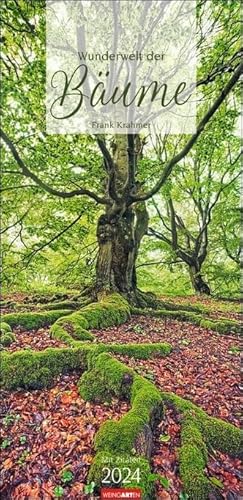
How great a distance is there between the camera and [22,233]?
6.59 m

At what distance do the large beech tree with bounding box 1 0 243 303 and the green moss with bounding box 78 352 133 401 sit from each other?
252 centimetres

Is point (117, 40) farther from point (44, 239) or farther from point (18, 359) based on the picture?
point (18, 359)

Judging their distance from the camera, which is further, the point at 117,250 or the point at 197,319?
the point at 117,250

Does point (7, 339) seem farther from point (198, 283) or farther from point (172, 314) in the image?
point (198, 283)

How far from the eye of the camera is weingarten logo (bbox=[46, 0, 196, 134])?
461 centimetres

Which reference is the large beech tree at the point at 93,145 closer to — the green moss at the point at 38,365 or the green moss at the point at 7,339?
the green moss at the point at 7,339

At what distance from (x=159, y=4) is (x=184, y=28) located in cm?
53

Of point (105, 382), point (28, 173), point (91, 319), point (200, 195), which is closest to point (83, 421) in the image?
point (105, 382)

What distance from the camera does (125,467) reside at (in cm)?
225

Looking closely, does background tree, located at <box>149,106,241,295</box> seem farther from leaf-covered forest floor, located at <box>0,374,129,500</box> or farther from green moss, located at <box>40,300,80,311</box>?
leaf-covered forest floor, located at <box>0,374,129,500</box>

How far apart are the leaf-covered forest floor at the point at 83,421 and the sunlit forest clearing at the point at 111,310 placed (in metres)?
0.01

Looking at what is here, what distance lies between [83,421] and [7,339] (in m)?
1.72

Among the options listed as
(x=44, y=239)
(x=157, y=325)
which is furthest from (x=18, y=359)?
(x=44, y=239)

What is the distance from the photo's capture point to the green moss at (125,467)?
219cm
